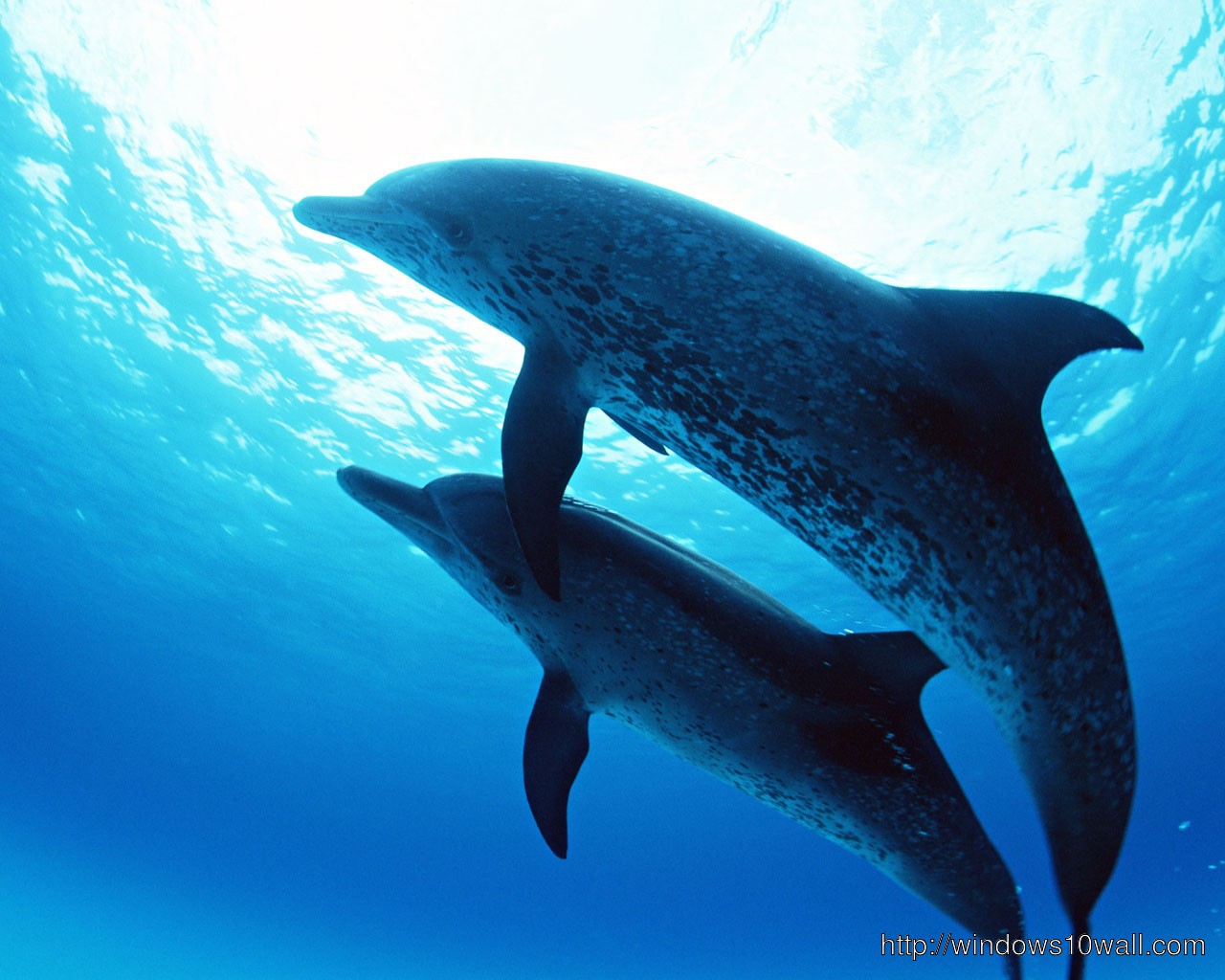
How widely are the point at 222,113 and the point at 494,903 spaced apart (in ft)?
294

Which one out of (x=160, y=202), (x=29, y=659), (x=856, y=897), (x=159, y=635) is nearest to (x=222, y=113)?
(x=160, y=202)

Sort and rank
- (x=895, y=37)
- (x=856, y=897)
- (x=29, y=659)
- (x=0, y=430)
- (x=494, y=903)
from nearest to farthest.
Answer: (x=895, y=37) → (x=0, y=430) → (x=29, y=659) → (x=856, y=897) → (x=494, y=903)

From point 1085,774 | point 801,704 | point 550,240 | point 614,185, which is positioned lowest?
point 1085,774

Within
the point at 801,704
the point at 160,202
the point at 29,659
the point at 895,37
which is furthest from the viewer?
the point at 29,659

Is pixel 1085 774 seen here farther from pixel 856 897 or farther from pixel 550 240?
pixel 856 897

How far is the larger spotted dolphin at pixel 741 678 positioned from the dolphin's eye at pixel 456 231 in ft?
3.54

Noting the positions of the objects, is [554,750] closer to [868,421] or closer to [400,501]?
[400,501]

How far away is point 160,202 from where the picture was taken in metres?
13.1

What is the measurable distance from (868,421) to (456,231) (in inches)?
67.5

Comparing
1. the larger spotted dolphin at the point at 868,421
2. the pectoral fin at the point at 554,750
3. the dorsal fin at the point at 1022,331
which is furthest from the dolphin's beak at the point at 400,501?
the dorsal fin at the point at 1022,331

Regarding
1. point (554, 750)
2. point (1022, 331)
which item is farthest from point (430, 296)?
point (1022, 331)

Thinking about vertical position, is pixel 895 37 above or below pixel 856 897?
below

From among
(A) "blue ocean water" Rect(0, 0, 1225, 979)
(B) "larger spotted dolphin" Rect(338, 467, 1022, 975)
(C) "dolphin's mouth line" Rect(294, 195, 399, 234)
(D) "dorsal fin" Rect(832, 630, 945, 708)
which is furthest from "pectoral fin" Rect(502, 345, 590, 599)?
(A) "blue ocean water" Rect(0, 0, 1225, 979)

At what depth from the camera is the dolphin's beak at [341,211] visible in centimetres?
294
